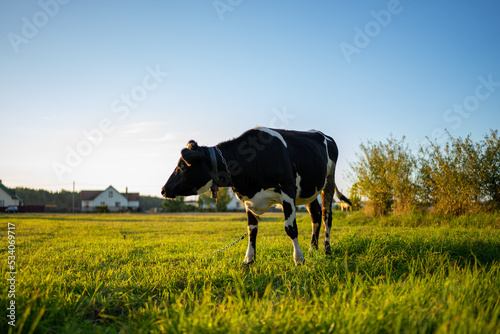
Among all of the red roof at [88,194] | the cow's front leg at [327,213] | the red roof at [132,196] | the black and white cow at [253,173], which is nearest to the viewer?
the black and white cow at [253,173]

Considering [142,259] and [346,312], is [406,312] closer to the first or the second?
[346,312]

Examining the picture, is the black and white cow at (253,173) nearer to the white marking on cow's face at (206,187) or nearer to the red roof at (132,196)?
the white marking on cow's face at (206,187)

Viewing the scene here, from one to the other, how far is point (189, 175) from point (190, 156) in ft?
1.02

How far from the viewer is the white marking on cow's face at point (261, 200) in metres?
5.35

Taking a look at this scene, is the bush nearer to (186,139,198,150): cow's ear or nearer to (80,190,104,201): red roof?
(186,139,198,150): cow's ear

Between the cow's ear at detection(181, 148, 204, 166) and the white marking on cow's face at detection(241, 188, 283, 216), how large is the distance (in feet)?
3.39

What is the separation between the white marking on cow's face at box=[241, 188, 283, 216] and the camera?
5352mm

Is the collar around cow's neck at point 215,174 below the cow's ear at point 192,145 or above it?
below

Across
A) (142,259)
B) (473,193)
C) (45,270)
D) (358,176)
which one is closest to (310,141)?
(142,259)

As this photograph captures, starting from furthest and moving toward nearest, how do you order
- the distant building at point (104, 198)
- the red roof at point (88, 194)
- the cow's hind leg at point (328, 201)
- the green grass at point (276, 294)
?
the red roof at point (88, 194), the distant building at point (104, 198), the cow's hind leg at point (328, 201), the green grass at point (276, 294)

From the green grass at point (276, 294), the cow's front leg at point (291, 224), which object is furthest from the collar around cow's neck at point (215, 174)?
the green grass at point (276, 294)

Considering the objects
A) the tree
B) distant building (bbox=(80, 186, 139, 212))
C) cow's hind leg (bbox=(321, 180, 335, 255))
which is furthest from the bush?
distant building (bbox=(80, 186, 139, 212))

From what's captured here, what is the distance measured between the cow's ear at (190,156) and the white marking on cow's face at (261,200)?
40.7 inches

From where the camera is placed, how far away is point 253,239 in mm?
5613
